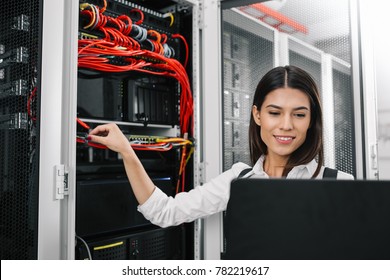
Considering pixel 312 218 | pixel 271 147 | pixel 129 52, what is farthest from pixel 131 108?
pixel 312 218

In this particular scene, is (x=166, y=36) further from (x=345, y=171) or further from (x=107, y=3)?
(x=345, y=171)

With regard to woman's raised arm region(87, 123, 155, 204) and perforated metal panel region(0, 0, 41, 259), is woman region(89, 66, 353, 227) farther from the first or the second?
perforated metal panel region(0, 0, 41, 259)

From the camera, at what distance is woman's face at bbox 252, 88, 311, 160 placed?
1.29 meters

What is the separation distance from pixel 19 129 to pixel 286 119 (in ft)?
3.00

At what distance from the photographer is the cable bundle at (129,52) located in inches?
50.6

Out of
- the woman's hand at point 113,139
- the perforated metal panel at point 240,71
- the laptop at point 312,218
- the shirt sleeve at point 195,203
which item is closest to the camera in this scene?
the laptop at point 312,218

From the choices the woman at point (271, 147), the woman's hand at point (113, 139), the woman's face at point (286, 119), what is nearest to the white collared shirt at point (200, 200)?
the woman at point (271, 147)

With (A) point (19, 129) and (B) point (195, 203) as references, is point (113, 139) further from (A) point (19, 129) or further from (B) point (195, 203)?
(B) point (195, 203)

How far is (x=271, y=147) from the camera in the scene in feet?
4.53

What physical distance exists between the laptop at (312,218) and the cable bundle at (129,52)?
1.06 metres

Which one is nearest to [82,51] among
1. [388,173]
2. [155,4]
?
[155,4]

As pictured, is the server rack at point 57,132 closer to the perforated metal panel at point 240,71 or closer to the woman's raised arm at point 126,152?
the woman's raised arm at point 126,152

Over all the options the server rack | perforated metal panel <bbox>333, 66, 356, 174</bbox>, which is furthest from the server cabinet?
perforated metal panel <bbox>333, 66, 356, 174</bbox>

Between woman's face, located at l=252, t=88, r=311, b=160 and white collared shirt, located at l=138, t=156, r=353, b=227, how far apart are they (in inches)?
4.1
